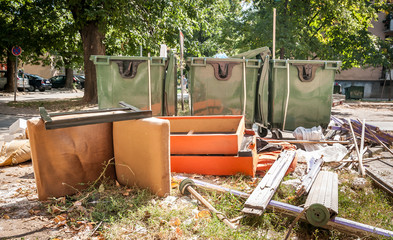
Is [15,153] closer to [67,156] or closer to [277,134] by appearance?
[67,156]

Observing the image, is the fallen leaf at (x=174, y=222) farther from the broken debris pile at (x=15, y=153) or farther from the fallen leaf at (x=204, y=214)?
the broken debris pile at (x=15, y=153)

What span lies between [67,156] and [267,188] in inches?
82.4

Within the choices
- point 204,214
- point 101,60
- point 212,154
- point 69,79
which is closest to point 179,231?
point 204,214

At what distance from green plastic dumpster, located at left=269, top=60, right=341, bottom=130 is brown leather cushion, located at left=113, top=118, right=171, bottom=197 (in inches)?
161

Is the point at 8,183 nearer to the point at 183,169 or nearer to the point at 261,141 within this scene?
the point at 183,169

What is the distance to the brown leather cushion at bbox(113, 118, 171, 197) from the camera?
3289 mm

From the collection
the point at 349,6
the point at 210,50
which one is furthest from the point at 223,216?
the point at 210,50

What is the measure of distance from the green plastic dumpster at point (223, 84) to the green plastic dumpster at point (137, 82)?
0.48 meters

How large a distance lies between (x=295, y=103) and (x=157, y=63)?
2.95 meters

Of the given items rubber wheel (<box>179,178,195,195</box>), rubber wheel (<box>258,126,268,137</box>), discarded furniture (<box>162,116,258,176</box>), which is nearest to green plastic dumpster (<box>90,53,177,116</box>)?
rubber wheel (<box>258,126,268,137</box>)

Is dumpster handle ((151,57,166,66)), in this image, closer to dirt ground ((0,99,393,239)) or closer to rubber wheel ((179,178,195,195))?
dirt ground ((0,99,393,239))

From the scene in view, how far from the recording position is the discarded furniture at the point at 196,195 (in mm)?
2879

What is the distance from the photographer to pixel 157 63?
657cm

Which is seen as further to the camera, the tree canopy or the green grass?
the tree canopy
